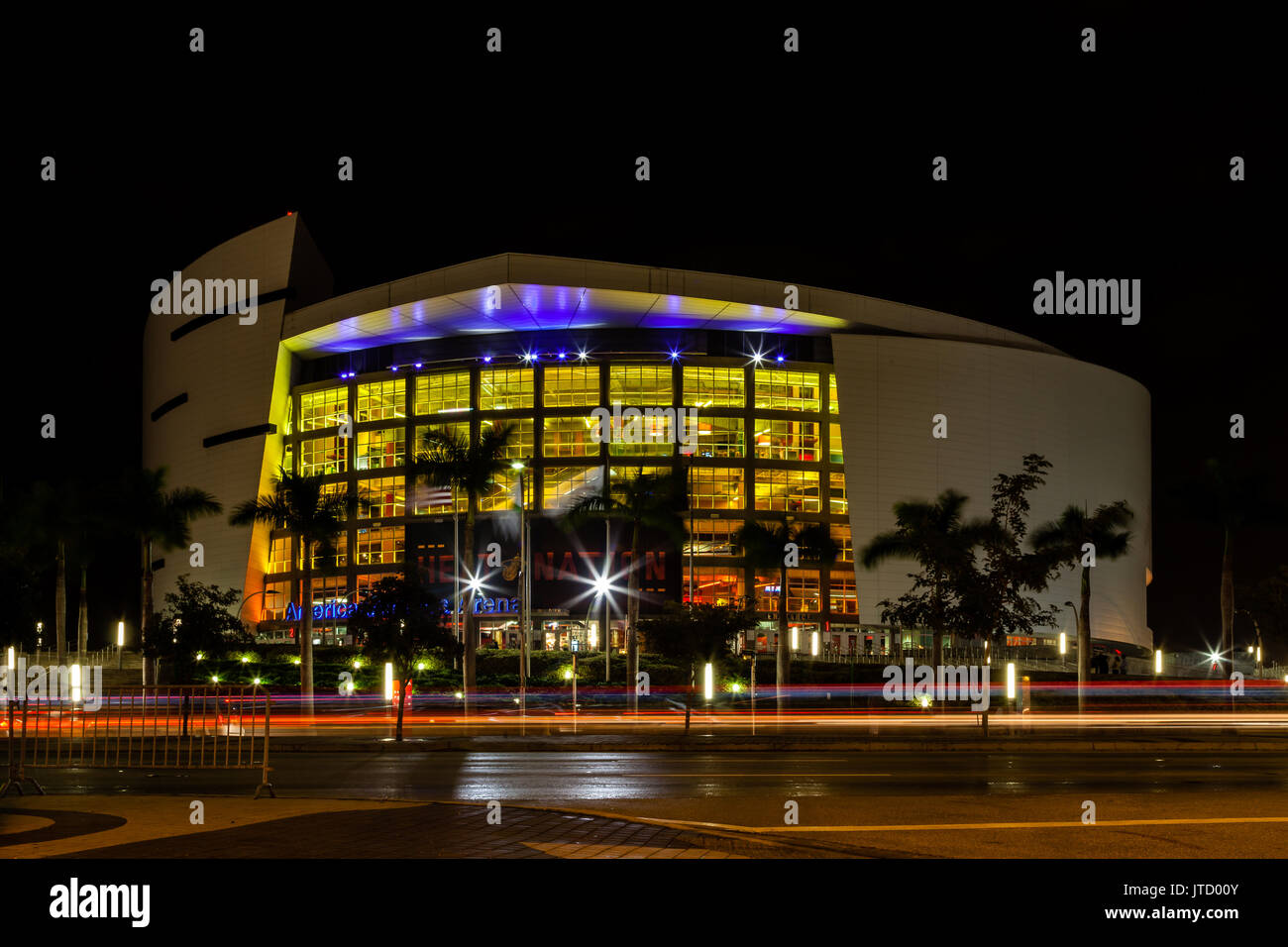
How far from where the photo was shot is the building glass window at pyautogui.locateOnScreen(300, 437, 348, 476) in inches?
3620

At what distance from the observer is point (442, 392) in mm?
88625

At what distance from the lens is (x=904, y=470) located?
86.2 m

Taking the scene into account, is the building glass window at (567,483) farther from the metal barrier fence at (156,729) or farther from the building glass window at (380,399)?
the metal barrier fence at (156,729)

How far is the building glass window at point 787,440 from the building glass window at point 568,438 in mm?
11526

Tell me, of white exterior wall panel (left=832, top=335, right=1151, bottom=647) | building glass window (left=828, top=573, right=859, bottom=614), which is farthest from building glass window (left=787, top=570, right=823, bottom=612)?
white exterior wall panel (left=832, top=335, right=1151, bottom=647)

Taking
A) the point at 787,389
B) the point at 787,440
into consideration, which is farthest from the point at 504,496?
the point at 787,389

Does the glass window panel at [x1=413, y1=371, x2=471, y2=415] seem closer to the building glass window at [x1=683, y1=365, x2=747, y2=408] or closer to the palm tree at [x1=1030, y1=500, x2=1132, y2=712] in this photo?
the building glass window at [x1=683, y1=365, x2=747, y2=408]

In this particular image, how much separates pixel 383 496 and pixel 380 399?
7093 mm

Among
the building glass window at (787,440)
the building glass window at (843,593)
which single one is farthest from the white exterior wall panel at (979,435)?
the building glass window at (787,440)

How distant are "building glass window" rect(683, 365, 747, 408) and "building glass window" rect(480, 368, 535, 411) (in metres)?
11.0

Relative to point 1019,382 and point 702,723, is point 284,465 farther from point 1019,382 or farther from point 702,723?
point 702,723

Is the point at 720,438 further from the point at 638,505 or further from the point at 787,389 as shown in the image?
the point at 638,505

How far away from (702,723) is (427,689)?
885 inches
